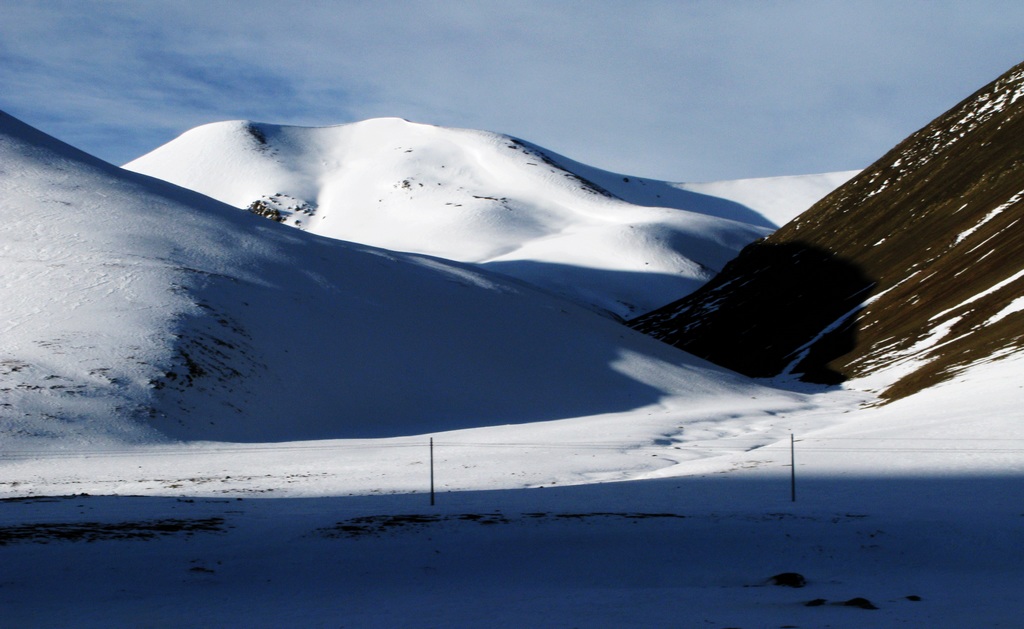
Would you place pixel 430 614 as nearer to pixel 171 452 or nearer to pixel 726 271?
pixel 171 452

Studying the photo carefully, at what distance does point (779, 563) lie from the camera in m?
16.9

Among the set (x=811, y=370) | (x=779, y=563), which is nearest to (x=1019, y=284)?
(x=811, y=370)

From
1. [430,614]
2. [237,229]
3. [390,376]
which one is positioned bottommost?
[430,614]

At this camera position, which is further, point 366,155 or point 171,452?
point 366,155

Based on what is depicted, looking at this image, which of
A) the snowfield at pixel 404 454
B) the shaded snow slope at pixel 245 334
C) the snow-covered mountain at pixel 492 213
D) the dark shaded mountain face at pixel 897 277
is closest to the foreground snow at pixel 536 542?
the snowfield at pixel 404 454

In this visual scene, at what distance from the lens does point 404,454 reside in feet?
108

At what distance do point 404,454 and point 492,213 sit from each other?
124345 mm

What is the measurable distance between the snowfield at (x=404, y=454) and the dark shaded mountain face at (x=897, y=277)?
609 centimetres

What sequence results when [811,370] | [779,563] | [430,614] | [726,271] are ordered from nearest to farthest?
[430,614]
[779,563]
[811,370]
[726,271]

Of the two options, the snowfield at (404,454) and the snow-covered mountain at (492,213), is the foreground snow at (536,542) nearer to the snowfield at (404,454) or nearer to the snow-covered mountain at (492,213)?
the snowfield at (404,454)

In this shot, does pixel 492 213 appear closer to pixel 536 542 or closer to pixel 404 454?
pixel 404 454

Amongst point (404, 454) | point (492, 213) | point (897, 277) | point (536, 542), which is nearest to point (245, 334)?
point (404, 454)

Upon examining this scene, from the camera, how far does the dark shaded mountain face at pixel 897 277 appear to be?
55.9 metres

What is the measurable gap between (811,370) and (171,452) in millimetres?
47679
